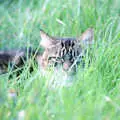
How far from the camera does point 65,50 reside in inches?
163

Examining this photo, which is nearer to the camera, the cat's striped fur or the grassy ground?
the grassy ground

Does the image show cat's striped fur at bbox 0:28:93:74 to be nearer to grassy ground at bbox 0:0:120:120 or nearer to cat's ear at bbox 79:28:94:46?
cat's ear at bbox 79:28:94:46

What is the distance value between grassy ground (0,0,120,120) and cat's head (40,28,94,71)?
0.48ft

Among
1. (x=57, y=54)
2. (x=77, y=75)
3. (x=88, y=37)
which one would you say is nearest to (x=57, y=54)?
(x=57, y=54)

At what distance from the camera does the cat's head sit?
405cm

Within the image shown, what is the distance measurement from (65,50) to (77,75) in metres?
0.61

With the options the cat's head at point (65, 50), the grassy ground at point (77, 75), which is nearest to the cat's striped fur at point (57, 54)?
the cat's head at point (65, 50)

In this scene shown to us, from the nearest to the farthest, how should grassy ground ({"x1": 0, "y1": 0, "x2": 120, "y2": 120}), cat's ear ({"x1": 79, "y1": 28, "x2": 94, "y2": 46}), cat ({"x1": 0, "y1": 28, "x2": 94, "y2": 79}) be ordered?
grassy ground ({"x1": 0, "y1": 0, "x2": 120, "y2": 120}) < cat ({"x1": 0, "y1": 28, "x2": 94, "y2": 79}) < cat's ear ({"x1": 79, "y1": 28, "x2": 94, "y2": 46})

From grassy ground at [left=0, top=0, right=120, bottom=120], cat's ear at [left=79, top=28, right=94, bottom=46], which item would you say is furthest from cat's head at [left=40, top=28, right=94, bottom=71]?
grassy ground at [left=0, top=0, right=120, bottom=120]

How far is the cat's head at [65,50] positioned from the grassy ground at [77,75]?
0.48ft

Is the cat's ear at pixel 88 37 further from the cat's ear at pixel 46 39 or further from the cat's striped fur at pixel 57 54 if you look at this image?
the cat's ear at pixel 46 39

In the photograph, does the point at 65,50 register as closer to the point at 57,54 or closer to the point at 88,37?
the point at 57,54

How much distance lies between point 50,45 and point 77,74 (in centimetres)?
82

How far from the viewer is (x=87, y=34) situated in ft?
13.9
